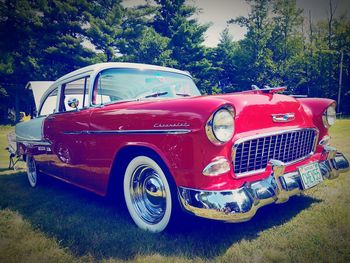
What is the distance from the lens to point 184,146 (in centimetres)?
198

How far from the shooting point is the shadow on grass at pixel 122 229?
81.0 inches

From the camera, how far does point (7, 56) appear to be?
22.6 m

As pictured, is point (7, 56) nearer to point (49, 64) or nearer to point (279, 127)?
point (49, 64)

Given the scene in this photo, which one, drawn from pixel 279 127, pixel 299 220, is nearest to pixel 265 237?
pixel 299 220

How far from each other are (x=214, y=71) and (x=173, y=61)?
629 centimetres

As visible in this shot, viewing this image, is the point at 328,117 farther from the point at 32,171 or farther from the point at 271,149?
the point at 32,171

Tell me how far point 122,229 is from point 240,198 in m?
1.16

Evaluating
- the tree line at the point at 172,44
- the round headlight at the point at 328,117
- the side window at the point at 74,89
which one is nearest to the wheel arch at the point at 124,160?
the side window at the point at 74,89

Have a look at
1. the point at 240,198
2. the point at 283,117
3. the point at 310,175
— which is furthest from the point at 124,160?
the point at 310,175

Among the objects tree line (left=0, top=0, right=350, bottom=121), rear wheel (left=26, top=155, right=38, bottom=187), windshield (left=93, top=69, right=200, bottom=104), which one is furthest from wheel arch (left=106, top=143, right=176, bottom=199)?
tree line (left=0, top=0, right=350, bottom=121)

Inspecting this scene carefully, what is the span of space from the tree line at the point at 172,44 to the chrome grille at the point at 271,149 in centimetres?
1630

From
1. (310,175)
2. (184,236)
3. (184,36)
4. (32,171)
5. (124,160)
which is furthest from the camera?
(184,36)

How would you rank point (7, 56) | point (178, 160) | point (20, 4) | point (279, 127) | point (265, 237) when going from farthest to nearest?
point (7, 56) < point (20, 4) < point (279, 127) < point (265, 237) < point (178, 160)

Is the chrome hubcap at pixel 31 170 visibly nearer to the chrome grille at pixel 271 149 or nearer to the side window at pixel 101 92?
the side window at pixel 101 92
